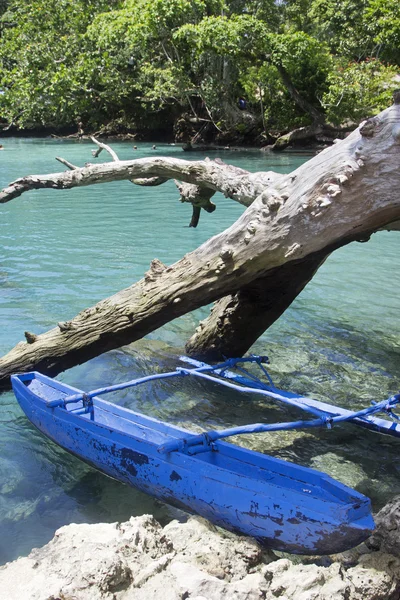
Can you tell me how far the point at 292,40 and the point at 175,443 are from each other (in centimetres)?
2881

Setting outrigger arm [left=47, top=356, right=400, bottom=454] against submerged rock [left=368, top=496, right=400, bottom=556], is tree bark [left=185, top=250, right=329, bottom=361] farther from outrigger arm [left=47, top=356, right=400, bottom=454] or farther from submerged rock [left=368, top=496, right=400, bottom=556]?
submerged rock [left=368, top=496, right=400, bottom=556]

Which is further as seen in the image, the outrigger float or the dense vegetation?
the dense vegetation

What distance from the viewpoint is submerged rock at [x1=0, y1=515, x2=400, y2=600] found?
9.39 feet

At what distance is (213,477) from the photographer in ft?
12.1

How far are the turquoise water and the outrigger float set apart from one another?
32 cm

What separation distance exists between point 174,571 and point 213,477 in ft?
2.57

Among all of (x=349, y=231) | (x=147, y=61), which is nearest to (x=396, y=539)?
(x=349, y=231)

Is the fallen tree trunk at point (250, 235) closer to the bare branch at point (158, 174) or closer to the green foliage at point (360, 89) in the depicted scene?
the bare branch at point (158, 174)

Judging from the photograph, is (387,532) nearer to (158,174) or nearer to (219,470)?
(219,470)

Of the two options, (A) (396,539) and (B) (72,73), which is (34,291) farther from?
(B) (72,73)

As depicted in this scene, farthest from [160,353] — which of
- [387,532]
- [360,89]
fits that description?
[360,89]

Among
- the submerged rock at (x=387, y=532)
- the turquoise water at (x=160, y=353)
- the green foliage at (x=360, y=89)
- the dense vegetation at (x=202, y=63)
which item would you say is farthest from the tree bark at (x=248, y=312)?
the dense vegetation at (x=202, y=63)

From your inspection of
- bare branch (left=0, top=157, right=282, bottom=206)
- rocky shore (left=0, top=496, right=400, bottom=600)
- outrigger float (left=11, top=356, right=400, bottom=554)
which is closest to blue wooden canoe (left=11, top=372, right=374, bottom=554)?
outrigger float (left=11, top=356, right=400, bottom=554)

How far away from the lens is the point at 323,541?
3.26 m
